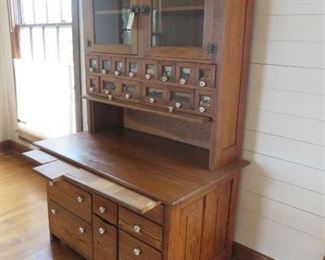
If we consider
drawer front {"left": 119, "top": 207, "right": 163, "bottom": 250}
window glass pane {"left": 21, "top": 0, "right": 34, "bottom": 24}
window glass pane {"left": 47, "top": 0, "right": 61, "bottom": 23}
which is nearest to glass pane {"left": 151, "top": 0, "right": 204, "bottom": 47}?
drawer front {"left": 119, "top": 207, "right": 163, "bottom": 250}

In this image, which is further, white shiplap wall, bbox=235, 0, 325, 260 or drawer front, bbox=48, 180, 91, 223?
drawer front, bbox=48, 180, 91, 223

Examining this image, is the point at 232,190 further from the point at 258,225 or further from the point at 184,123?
the point at 184,123

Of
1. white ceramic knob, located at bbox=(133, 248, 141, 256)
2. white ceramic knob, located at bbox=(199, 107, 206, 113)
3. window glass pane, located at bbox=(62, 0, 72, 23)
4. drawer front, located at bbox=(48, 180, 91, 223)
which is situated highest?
window glass pane, located at bbox=(62, 0, 72, 23)

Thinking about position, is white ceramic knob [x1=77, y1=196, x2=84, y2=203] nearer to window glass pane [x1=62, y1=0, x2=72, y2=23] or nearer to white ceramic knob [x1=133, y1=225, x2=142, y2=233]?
white ceramic knob [x1=133, y1=225, x2=142, y2=233]

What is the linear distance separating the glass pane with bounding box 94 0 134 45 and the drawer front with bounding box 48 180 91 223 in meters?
0.85

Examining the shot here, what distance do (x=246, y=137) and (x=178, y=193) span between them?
2.00 feet

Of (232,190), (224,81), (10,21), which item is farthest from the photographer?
(10,21)

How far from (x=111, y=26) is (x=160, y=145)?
746mm

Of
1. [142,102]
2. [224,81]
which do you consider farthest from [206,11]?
[142,102]

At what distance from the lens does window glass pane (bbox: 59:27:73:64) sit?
2.62m

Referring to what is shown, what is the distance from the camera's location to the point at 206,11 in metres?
1.44

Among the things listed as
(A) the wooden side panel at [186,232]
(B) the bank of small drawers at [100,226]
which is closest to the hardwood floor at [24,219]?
(B) the bank of small drawers at [100,226]

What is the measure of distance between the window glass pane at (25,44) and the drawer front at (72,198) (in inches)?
64.3

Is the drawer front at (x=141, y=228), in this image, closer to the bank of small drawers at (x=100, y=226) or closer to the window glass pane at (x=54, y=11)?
the bank of small drawers at (x=100, y=226)
